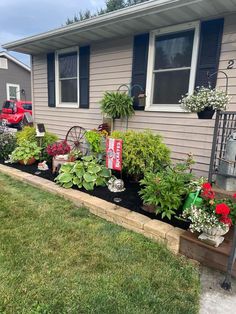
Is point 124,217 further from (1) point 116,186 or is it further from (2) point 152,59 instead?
(2) point 152,59

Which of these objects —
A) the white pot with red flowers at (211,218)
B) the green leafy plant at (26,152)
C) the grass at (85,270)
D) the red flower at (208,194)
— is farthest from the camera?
the green leafy plant at (26,152)

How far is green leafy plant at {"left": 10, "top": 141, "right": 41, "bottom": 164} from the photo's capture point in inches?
183

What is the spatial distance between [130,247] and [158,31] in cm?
331

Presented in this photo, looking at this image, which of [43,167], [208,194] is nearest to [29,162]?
[43,167]

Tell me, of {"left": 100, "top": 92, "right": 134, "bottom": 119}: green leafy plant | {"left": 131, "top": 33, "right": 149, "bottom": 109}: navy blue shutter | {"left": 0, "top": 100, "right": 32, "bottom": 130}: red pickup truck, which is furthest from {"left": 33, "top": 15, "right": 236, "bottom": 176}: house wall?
{"left": 0, "top": 100, "right": 32, "bottom": 130}: red pickup truck

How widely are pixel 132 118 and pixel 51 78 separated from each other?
261 cm

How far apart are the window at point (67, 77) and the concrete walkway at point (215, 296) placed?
4.37 meters

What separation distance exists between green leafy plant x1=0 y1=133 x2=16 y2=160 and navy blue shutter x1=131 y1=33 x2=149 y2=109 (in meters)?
2.95

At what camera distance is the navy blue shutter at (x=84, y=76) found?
16.0ft

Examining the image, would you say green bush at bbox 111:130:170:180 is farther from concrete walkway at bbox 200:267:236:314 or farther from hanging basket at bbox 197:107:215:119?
concrete walkway at bbox 200:267:236:314

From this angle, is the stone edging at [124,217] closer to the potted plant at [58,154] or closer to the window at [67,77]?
the potted plant at [58,154]

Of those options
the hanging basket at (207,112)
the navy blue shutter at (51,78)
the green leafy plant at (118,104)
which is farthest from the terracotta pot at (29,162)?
the hanging basket at (207,112)

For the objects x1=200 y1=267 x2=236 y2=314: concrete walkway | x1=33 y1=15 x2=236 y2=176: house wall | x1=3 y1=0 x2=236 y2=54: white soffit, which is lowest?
x1=200 y1=267 x2=236 y2=314: concrete walkway

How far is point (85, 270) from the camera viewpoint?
1867 millimetres
